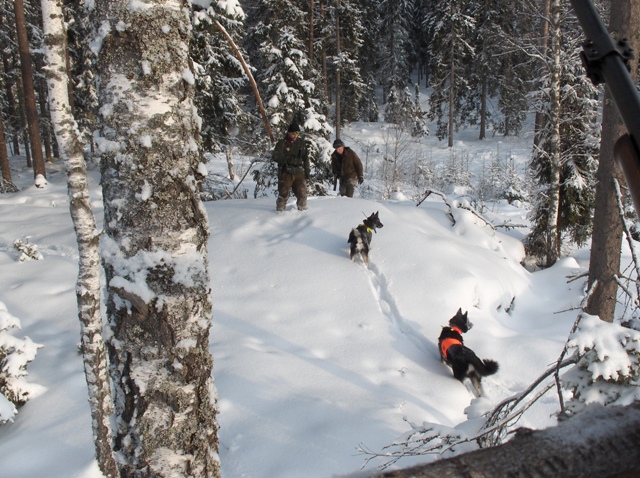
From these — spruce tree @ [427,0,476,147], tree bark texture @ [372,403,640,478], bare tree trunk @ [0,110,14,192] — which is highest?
spruce tree @ [427,0,476,147]

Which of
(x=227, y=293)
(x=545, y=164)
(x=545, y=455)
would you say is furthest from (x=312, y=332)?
(x=545, y=164)

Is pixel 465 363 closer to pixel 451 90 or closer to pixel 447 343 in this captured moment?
pixel 447 343

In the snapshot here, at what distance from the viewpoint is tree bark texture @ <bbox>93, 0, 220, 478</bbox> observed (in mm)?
1903

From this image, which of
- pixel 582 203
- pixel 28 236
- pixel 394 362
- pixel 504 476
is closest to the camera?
pixel 504 476

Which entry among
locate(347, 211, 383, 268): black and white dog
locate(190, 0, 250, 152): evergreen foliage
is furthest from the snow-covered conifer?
locate(190, 0, 250, 152): evergreen foliage

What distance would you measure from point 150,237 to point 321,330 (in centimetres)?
460

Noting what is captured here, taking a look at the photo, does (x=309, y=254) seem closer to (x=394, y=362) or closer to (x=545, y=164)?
(x=394, y=362)

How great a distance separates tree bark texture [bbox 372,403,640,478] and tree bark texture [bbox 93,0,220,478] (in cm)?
153

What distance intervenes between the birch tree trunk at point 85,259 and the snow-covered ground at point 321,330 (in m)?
0.46

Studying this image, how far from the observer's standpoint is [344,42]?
2773cm

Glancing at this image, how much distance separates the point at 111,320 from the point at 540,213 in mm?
11754

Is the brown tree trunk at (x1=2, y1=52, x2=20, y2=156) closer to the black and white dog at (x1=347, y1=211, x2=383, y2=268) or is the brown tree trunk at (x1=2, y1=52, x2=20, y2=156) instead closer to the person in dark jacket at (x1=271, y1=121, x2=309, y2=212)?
the person in dark jacket at (x1=271, y1=121, x2=309, y2=212)

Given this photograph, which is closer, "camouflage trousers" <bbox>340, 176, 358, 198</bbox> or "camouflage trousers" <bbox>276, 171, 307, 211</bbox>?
"camouflage trousers" <bbox>276, 171, 307, 211</bbox>

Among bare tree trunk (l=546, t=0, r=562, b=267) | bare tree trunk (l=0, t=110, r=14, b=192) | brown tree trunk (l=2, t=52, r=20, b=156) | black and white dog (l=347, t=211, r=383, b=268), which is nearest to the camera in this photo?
black and white dog (l=347, t=211, r=383, b=268)
